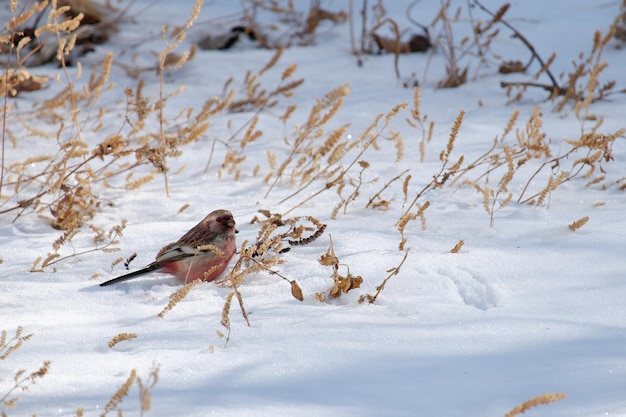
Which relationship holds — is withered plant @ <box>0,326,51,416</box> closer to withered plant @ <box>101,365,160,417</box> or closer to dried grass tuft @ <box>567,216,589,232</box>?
withered plant @ <box>101,365,160,417</box>

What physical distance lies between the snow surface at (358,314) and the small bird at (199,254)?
0.08 m

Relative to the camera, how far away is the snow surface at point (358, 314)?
205 centimetres

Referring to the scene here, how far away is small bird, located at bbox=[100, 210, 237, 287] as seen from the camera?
9.98 feet

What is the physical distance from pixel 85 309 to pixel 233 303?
512 mm

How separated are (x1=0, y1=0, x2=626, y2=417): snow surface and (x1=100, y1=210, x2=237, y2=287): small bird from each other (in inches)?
3.0

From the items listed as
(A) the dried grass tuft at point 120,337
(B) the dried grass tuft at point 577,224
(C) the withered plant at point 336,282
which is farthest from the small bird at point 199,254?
(B) the dried grass tuft at point 577,224

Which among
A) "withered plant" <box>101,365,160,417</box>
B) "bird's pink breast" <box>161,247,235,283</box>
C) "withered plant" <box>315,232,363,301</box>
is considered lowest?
"bird's pink breast" <box>161,247,235,283</box>

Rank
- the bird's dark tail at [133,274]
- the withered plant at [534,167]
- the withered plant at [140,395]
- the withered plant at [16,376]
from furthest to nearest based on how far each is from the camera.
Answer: the withered plant at [534,167], the bird's dark tail at [133,274], the withered plant at [16,376], the withered plant at [140,395]

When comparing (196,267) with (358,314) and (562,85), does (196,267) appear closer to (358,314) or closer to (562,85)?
(358,314)

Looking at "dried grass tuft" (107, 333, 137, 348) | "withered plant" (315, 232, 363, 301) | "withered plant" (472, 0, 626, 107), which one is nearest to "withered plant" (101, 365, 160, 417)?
"dried grass tuft" (107, 333, 137, 348)

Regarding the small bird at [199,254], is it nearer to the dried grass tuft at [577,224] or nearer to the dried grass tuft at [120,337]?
the dried grass tuft at [120,337]

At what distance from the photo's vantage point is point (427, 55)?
6723 millimetres

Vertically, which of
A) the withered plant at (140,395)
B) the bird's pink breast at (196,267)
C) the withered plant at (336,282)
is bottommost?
the bird's pink breast at (196,267)

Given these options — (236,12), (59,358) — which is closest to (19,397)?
(59,358)
